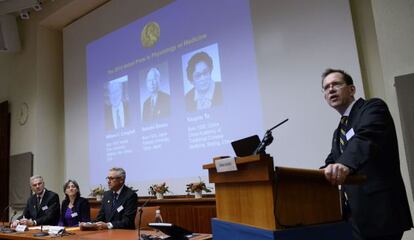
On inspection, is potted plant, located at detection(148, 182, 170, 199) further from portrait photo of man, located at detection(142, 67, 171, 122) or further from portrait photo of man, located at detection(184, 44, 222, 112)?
portrait photo of man, located at detection(184, 44, 222, 112)

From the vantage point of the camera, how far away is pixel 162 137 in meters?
4.75

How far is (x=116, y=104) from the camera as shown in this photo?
17.8ft

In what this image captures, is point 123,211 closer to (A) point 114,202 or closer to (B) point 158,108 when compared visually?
(A) point 114,202

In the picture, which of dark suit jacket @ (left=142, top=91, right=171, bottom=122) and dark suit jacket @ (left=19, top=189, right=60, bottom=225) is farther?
dark suit jacket @ (left=142, top=91, right=171, bottom=122)

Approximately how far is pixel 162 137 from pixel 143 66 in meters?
1.09

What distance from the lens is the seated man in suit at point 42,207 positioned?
14.2 ft

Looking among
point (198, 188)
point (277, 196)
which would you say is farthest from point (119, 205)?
point (277, 196)

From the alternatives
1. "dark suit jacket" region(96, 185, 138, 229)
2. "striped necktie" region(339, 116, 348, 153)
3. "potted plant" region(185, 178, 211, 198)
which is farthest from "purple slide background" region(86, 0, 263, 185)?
"striped necktie" region(339, 116, 348, 153)

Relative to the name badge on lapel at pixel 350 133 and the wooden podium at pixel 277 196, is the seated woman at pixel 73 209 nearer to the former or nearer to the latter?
the wooden podium at pixel 277 196

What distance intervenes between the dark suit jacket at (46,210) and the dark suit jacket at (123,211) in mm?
986

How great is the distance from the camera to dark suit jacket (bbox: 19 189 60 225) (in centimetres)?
432

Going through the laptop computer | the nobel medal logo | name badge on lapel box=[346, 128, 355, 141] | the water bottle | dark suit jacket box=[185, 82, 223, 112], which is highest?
the nobel medal logo

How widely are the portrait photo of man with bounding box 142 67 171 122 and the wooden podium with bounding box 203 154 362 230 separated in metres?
3.49

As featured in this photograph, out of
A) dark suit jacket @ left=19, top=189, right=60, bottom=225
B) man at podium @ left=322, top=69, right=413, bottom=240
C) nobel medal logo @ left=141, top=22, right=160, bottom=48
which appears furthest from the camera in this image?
nobel medal logo @ left=141, top=22, right=160, bottom=48
